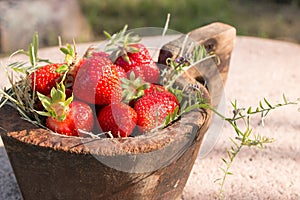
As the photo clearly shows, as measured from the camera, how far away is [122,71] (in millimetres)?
1102

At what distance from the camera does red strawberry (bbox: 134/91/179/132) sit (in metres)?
1.04

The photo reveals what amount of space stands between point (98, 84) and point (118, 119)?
0.09 m

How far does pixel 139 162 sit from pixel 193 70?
39cm

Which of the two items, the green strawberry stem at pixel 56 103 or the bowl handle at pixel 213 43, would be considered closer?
the green strawberry stem at pixel 56 103

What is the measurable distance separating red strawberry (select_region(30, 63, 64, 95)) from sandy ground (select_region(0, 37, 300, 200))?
0.37 m

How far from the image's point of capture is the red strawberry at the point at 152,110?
1041 mm

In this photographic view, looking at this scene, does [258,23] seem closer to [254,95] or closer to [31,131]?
[254,95]

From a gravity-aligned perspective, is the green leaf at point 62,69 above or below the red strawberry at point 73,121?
above

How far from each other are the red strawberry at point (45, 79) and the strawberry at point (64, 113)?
56mm

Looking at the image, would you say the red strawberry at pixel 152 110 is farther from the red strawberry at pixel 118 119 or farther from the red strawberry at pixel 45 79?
the red strawberry at pixel 45 79

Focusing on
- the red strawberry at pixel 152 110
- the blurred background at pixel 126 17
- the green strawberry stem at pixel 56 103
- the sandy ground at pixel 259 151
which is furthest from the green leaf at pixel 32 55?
the blurred background at pixel 126 17

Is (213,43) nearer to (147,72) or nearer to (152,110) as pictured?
(147,72)

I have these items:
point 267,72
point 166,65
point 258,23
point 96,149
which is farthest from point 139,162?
point 258,23

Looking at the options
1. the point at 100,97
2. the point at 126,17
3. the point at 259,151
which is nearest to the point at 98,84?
the point at 100,97
